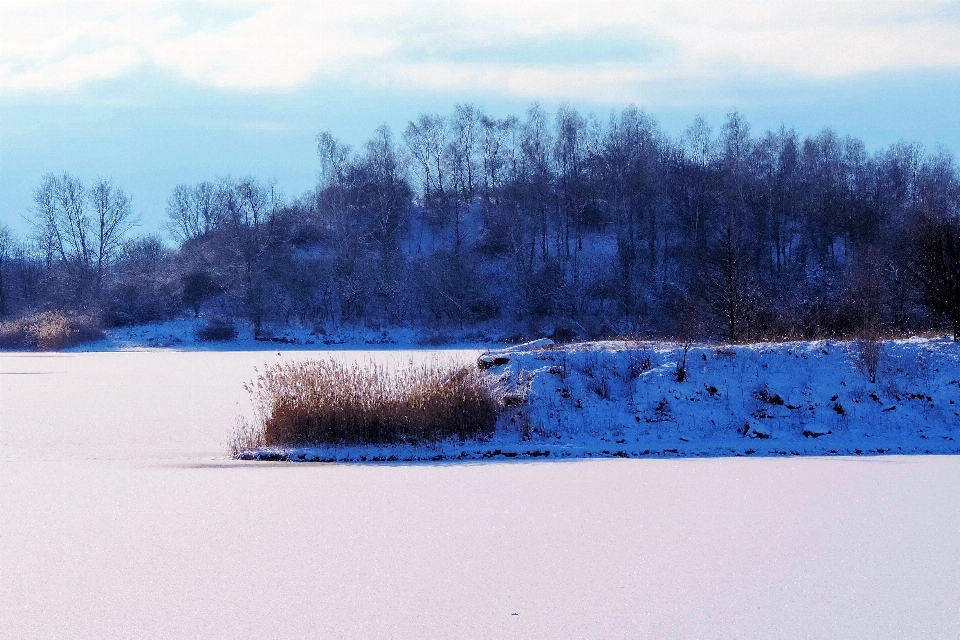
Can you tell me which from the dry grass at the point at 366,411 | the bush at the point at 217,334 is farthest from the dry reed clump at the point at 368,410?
the bush at the point at 217,334

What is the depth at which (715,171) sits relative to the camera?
67.8m

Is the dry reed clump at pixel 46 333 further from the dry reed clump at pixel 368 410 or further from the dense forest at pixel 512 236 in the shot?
the dry reed clump at pixel 368 410

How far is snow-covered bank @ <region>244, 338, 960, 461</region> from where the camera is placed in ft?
48.3

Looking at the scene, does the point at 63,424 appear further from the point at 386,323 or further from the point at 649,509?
the point at 386,323

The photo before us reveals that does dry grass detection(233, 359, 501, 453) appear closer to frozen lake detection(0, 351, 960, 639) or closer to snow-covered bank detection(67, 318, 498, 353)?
frozen lake detection(0, 351, 960, 639)

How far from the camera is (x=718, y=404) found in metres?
15.9

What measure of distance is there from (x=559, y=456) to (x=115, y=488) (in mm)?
6959

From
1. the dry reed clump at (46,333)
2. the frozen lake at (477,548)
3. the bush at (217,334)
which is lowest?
the frozen lake at (477,548)

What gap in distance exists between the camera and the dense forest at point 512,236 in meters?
56.3

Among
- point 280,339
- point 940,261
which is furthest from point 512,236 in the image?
point 940,261

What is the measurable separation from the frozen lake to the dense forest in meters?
35.2

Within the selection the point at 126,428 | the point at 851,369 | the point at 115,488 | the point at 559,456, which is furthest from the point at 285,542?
the point at 851,369

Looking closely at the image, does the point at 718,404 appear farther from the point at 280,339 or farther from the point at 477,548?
the point at 280,339

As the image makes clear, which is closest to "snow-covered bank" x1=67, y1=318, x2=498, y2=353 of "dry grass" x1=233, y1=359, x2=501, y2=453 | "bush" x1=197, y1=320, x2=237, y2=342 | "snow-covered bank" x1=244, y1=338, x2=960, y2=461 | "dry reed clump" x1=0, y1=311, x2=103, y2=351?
"bush" x1=197, y1=320, x2=237, y2=342
